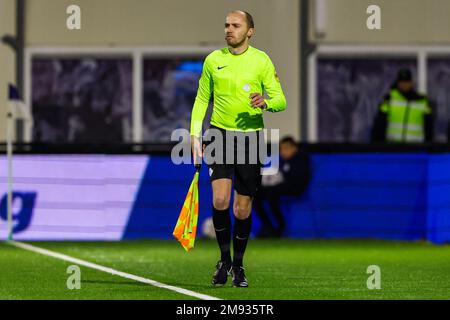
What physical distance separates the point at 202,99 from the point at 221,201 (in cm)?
81

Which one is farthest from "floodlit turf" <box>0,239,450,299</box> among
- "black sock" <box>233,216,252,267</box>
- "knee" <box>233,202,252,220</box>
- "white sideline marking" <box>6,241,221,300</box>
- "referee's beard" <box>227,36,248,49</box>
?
"referee's beard" <box>227,36,248,49</box>

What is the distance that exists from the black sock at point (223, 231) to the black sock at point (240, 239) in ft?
0.21

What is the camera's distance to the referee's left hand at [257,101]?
11.1m

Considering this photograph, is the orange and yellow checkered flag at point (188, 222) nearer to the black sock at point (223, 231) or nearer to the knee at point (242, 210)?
the black sock at point (223, 231)

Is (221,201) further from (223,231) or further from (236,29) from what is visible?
(236,29)

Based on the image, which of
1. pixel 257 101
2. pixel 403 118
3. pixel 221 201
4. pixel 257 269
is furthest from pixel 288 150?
pixel 257 101

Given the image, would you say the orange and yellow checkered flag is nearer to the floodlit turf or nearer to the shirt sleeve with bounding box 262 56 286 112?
the floodlit turf

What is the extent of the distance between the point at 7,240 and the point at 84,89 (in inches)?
144

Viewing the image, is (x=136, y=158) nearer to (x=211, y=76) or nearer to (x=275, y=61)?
(x=275, y=61)

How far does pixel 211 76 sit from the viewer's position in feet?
38.1

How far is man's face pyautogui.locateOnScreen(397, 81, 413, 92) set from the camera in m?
20.4

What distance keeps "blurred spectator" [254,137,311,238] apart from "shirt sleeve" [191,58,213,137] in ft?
27.3
